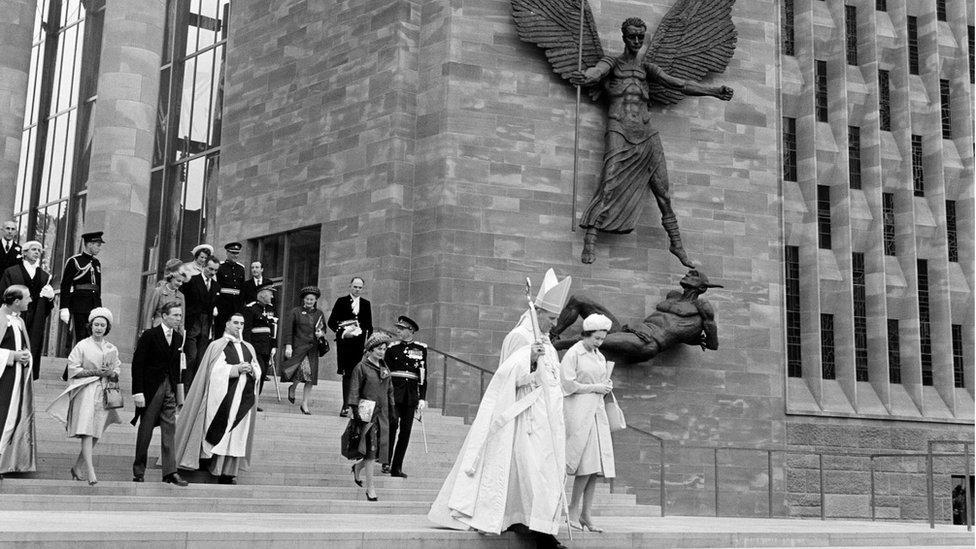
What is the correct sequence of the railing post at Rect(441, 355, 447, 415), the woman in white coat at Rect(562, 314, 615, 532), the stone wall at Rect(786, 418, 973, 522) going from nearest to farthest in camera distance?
1. the woman in white coat at Rect(562, 314, 615, 532)
2. the railing post at Rect(441, 355, 447, 415)
3. the stone wall at Rect(786, 418, 973, 522)

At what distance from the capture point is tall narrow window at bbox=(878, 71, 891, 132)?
23.5 metres

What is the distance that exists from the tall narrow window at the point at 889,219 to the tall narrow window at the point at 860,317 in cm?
72

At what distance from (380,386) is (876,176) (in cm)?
1360

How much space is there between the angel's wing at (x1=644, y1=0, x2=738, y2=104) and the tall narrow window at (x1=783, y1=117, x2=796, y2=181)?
6.87 feet

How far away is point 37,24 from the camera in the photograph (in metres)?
39.2

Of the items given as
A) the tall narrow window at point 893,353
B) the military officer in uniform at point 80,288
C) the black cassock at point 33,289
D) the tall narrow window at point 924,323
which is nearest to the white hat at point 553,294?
the military officer in uniform at point 80,288

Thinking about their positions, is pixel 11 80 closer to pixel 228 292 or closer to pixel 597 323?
pixel 228 292

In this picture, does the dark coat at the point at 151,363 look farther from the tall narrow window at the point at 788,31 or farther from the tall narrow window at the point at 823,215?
the tall narrow window at the point at 788,31

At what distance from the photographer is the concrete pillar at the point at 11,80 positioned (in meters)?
25.2

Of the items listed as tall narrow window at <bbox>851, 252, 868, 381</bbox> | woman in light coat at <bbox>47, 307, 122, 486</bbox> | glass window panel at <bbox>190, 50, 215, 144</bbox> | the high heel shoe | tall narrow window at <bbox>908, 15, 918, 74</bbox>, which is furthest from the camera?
glass window panel at <bbox>190, 50, 215, 144</bbox>

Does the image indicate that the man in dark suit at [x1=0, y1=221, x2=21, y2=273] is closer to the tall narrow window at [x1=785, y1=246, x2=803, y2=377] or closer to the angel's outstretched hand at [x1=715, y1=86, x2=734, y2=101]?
the angel's outstretched hand at [x1=715, y1=86, x2=734, y2=101]

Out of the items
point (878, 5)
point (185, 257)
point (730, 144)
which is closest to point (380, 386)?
point (730, 144)

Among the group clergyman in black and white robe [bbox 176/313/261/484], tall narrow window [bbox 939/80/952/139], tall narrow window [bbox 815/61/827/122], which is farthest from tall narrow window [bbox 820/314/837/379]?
clergyman in black and white robe [bbox 176/313/261/484]

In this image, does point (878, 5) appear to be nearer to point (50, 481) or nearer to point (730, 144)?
point (730, 144)
